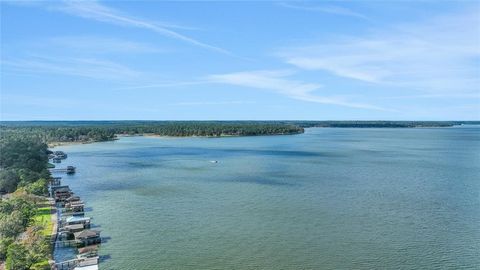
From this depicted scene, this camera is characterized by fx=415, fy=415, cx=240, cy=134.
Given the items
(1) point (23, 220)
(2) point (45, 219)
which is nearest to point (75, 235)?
(1) point (23, 220)

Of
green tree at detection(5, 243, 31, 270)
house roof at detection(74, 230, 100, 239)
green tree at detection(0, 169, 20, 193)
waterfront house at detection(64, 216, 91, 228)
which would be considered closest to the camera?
green tree at detection(5, 243, 31, 270)

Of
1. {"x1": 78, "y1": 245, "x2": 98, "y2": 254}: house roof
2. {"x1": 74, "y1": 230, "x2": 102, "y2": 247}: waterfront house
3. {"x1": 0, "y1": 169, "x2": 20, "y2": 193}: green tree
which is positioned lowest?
{"x1": 78, "y1": 245, "x2": 98, "y2": 254}: house roof

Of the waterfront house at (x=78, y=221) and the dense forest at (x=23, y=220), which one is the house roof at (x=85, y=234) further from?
the waterfront house at (x=78, y=221)

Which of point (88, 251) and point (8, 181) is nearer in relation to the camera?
point (88, 251)

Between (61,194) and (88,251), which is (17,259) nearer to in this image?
(88,251)

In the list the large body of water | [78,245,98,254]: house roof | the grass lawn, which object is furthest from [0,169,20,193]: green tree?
[78,245,98,254]: house roof

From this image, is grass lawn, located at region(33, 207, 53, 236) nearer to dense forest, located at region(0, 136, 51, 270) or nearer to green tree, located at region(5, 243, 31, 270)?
dense forest, located at region(0, 136, 51, 270)

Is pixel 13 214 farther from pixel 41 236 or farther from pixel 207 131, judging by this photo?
pixel 207 131
